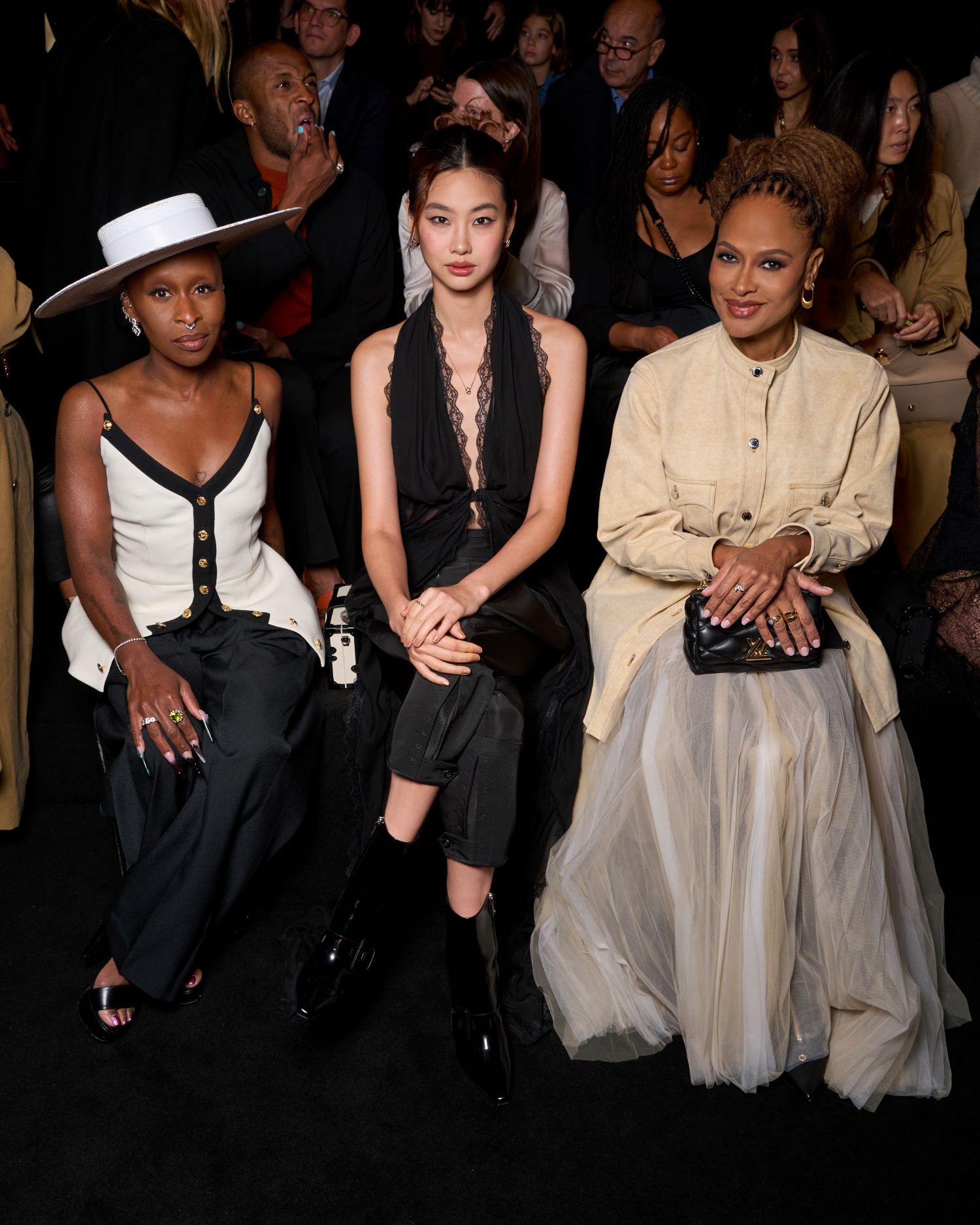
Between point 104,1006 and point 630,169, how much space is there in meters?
2.58

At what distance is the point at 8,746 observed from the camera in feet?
8.71

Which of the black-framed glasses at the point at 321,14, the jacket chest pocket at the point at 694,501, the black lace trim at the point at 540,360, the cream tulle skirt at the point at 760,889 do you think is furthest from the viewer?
the black-framed glasses at the point at 321,14

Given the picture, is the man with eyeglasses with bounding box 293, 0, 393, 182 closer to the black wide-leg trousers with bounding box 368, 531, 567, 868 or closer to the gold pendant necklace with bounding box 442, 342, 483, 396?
the gold pendant necklace with bounding box 442, 342, 483, 396

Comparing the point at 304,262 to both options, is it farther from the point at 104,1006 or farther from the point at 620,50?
the point at 104,1006

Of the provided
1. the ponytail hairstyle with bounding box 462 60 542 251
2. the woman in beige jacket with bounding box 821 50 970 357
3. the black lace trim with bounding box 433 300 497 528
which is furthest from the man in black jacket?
the woman in beige jacket with bounding box 821 50 970 357

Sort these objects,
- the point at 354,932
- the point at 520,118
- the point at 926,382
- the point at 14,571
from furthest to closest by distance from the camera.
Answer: the point at 926,382
the point at 520,118
the point at 14,571
the point at 354,932

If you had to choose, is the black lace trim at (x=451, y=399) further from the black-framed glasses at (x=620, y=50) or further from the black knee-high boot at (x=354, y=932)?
the black-framed glasses at (x=620, y=50)

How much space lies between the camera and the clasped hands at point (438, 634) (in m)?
2.14

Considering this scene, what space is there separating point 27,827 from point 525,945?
4.32 feet

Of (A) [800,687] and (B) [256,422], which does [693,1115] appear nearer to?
(A) [800,687]

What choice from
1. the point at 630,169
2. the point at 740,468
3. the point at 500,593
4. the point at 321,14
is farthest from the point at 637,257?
the point at 321,14

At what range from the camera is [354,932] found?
2150mm

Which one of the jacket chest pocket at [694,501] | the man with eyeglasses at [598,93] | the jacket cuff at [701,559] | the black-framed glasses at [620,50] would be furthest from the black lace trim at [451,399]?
the black-framed glasses at [620,50]

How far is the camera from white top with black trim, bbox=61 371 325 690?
2.32 metres
